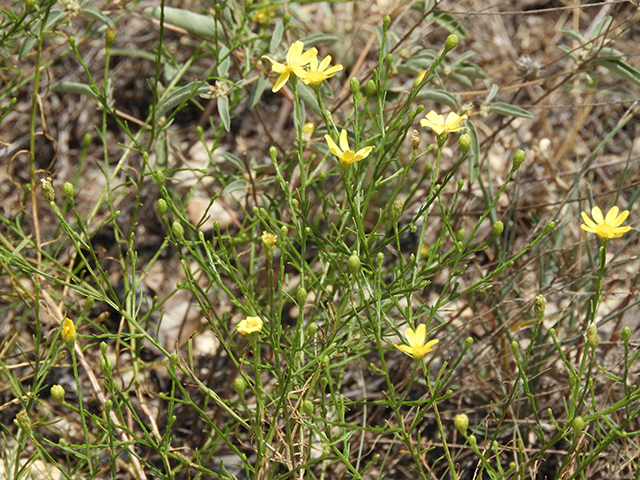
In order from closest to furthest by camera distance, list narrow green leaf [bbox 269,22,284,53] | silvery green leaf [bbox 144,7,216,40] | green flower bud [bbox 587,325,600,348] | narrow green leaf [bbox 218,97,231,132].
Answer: green flower bud [bbox 587,325,600,348] < narrow green leaf [bbox 218,97,231,132] < narrow green leaf [bbox 269,22,284,53] < silvery green leaf [bbox 144,7,216,40]

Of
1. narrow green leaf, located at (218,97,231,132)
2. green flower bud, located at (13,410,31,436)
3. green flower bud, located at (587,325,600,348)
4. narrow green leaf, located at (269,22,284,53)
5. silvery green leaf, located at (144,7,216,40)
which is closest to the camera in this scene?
green flower bud, located at (587,325,600,348)

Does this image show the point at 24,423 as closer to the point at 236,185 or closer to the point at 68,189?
the point at 68,189

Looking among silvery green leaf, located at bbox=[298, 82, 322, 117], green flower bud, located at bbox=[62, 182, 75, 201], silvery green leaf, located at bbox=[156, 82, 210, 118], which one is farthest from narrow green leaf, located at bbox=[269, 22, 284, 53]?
green flower bud, located at bbox=[62, 182, 75, 201]

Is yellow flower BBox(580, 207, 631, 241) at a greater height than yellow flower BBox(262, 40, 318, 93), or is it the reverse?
yellow flower BBox(262, 40, 318, 93)

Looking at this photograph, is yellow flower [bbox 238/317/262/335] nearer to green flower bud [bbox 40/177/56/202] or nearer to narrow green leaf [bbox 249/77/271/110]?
green flower bud [bbox 40/177/56/202]

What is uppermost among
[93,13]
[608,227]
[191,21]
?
[93,13]

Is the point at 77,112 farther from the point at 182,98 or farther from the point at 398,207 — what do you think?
the point at 398,207

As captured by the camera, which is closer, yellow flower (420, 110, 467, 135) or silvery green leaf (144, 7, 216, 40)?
yellow flower (420, 110, 467, 135)

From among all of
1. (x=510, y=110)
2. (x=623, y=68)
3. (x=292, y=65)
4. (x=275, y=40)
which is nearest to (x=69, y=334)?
→ (x=292, y=65)

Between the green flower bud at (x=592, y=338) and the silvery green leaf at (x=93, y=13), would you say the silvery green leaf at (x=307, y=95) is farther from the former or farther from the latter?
the green flower bud at (x=592, y=338)

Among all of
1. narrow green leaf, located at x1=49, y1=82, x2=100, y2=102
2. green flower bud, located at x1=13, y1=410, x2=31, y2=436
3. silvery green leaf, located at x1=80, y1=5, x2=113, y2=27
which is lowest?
green flower bud, located at x1=13, y1=410, x2=31, y2=436

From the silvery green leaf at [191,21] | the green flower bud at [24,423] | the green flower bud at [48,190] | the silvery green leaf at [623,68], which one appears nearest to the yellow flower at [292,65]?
the green flower bud at [48,190]

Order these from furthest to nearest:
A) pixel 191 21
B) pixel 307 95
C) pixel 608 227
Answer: pixel 191 21 < pixel 307 95 < pixel 608 227
